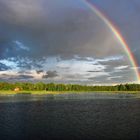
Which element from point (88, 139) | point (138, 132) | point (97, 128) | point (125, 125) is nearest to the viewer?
point (88, 139)

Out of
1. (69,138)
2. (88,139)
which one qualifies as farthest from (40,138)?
(88,139)

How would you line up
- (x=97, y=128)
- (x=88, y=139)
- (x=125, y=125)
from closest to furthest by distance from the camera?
1. (x=88, y=139)
2. (x=97, y=128)
3. (x=125, y=125)

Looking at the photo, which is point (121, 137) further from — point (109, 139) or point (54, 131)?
point (54, 131)

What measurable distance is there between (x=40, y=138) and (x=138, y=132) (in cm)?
1410

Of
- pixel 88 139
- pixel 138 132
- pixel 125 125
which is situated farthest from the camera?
pixel 125 125

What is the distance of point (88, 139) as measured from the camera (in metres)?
35.9

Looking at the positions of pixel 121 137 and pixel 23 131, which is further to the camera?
pixel 23 131

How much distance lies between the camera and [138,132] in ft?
134

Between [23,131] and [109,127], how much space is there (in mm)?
13387

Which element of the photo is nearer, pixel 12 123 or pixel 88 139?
pixel 88 139

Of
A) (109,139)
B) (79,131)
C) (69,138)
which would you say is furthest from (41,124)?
(109,139)

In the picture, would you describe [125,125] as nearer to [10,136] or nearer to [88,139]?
[88,139]

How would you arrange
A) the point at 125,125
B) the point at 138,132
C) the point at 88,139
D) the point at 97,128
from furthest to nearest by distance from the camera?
the point at 125,125, the point at 97,128, the point at 138,132, the point at 88,139

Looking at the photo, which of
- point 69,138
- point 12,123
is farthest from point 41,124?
point 69,138
